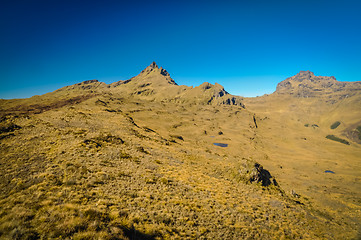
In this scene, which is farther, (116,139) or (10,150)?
(116,139)

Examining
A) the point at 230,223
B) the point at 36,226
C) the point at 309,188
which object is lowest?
the point at 309,188

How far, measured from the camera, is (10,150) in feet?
71.2

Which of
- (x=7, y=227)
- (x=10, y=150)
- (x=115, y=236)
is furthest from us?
(x=10, y=150)

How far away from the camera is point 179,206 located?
17672 millimetres

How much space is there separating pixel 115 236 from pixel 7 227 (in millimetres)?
6707

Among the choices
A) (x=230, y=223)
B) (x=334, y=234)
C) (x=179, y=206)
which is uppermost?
(x=179, y=206)

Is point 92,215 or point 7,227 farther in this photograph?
point 92,215

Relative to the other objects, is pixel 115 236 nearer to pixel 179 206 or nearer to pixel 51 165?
pixel 179 206

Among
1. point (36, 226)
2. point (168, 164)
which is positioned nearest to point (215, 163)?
point (168, 164)

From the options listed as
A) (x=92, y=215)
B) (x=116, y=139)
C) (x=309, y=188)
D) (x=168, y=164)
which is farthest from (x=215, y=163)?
(x=309, y=188)

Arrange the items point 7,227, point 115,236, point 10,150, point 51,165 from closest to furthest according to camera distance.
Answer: point 7,227 < point 115,236 < point 51,165 < point 10,150

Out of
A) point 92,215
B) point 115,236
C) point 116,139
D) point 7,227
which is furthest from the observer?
point 116,139

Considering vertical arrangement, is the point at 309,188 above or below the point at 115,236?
below

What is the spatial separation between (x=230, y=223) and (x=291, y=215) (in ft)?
47.0
